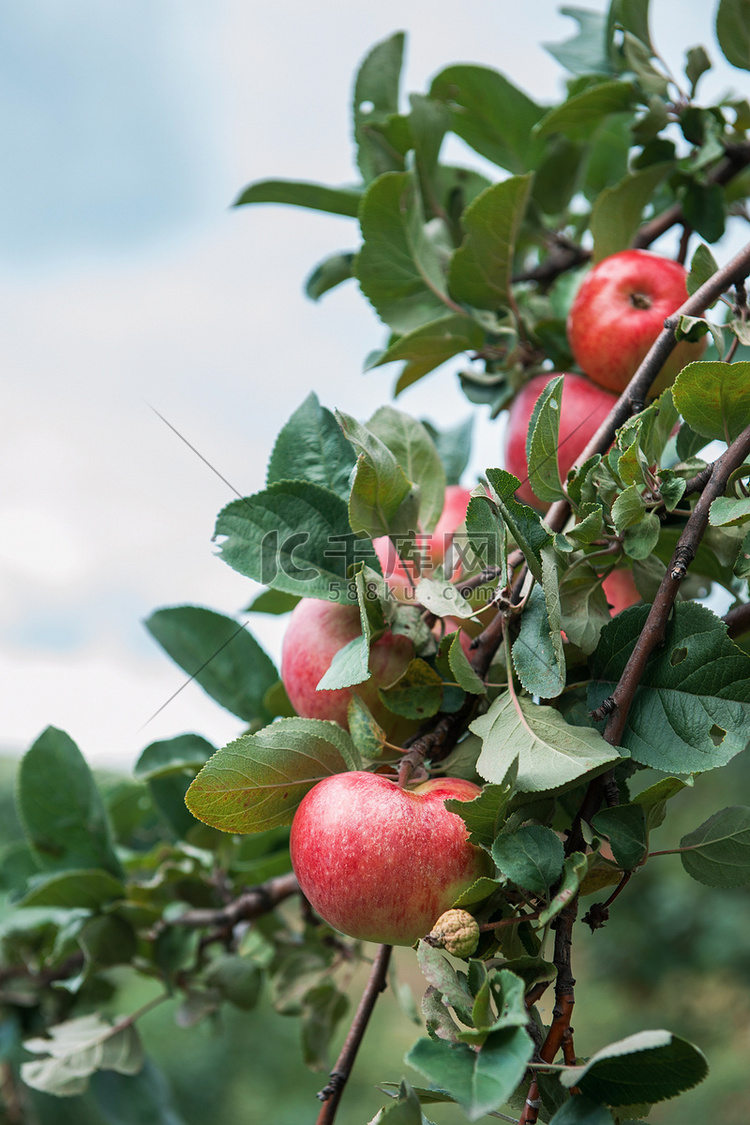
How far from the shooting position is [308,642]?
35cm

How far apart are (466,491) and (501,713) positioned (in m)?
0.18

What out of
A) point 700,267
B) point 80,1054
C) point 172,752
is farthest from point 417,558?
point 80,1054

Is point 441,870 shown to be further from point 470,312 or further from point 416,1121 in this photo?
point 470,312

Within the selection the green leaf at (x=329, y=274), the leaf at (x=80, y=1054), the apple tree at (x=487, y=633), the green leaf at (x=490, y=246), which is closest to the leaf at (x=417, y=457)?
the apple tree at (x=487, y=633)

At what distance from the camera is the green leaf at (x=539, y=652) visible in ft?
0.88

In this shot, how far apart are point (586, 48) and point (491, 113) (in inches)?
2.5

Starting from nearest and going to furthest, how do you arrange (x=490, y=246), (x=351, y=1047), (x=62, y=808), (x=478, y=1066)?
(x=478, y=1066)
(x=351, y=1047)
(x=490, y=246)
(x=62, y=808)

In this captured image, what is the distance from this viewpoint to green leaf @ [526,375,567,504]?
10.9 inches

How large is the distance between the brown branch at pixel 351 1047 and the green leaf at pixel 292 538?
15cm

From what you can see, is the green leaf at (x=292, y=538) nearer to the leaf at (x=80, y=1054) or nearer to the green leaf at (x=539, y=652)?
the green leaf at (x=539, y=652)

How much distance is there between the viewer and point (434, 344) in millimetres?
441

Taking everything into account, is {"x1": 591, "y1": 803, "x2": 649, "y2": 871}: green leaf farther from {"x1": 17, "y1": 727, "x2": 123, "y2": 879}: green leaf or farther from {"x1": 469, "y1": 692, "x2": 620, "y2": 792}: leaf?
{"x1": 17, "y1": 727, "x2": 123, "y2": 879}: green leaf

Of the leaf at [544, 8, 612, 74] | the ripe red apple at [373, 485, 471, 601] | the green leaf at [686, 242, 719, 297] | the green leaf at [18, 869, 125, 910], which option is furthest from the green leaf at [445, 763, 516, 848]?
the leaf at [544, 8, 612, 74]

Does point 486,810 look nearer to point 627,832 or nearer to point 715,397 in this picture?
point 627,832
